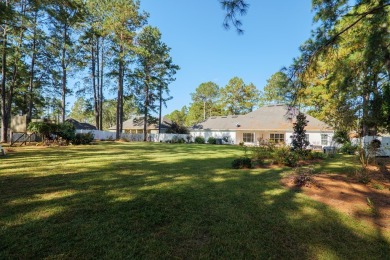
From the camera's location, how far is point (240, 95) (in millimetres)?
48156

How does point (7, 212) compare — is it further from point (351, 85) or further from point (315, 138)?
point (315, 138)

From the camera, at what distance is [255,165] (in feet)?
30.1

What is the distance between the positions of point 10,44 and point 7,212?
884 inches

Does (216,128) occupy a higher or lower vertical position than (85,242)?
higher

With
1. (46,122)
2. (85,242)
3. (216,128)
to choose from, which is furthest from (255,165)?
(216,128)

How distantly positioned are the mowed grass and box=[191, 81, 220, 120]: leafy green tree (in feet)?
168

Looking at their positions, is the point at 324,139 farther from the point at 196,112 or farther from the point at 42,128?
the point at 196,112

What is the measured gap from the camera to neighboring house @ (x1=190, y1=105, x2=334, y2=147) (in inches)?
984

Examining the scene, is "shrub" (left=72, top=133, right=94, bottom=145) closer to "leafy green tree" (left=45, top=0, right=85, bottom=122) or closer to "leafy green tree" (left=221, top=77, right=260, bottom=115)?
"leafy green tree" (left=45, top=0, right=85, bottom=122)

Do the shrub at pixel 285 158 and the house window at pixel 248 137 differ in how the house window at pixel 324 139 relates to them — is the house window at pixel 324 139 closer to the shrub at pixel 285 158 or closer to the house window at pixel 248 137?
the house window at pixel 248 137

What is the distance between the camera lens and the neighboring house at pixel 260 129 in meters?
25.0

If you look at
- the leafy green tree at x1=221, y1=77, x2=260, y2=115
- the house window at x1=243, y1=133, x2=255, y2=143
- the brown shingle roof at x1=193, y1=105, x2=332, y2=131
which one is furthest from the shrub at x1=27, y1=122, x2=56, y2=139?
the leafy green tree at x1=221, y1=77, x2=260, y2=115

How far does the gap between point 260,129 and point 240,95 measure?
21.7 meters

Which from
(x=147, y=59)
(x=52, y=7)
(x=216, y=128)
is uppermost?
(x=147, y=59)
